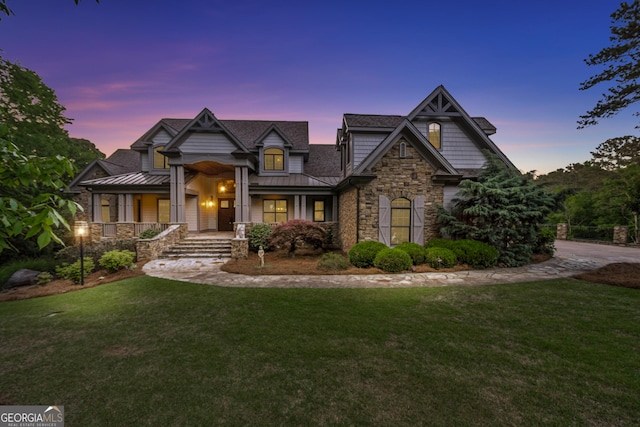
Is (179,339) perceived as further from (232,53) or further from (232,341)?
(232,53)

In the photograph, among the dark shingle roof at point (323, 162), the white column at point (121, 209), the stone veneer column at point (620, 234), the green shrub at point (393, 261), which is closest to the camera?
the green shrub at point (393, 261)

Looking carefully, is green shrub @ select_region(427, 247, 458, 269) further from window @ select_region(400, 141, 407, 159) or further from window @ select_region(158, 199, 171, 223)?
window @ select_region(158, 199, 171, 223)

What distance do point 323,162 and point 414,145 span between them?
9.30m

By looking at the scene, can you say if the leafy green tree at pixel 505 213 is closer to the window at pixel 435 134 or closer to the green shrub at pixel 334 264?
the window at pixel 435 134

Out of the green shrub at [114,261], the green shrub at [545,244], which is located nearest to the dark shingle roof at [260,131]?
the green shrub at [114,261]

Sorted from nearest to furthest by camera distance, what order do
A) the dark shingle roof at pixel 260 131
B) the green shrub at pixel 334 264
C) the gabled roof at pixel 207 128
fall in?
the green shrub at pixel 334 264
the gabled roof at pixel 207 128
the dark shingle roof at pixel 260 131

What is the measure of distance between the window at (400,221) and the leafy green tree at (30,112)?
1812 centimetres

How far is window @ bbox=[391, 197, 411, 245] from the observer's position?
11781 mm

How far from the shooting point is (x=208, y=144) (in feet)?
49.3

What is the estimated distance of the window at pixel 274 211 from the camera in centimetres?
1745

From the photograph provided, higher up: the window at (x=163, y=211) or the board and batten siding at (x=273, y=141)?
the board and batten siding at (x=273, y=141)

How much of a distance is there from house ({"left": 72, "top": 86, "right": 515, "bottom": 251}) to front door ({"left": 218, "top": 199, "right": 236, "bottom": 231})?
2.9 inches

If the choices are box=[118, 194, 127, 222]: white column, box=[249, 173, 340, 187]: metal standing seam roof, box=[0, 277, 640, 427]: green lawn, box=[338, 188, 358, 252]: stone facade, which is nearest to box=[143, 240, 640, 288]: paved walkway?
box=[0, 277, 640, 427]: green lawn

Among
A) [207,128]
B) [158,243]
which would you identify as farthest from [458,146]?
[158,243]
